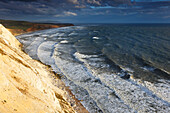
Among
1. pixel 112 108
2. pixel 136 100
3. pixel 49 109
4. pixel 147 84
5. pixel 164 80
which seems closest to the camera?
pixel 49 109

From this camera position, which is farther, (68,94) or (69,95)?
(68,94)

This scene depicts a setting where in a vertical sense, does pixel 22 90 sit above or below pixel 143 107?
above

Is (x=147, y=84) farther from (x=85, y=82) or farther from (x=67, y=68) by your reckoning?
(x=67, y=68)

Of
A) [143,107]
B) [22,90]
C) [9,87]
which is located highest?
[9,87]

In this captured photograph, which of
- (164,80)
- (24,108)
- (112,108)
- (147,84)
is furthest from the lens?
(164,80)

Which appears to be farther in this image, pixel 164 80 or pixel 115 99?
pixel 164 80

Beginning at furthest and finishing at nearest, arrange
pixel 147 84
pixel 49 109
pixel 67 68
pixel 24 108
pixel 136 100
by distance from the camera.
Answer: pixel 67 68 < pixel 147 84 < pixel 136 100 < pixel 49 109 < pixel 24 108

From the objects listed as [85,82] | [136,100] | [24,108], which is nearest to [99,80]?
[85,82]

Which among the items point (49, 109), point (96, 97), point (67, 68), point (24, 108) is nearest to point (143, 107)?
point (96, 97)

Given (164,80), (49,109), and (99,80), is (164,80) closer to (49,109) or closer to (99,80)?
(99,80)
